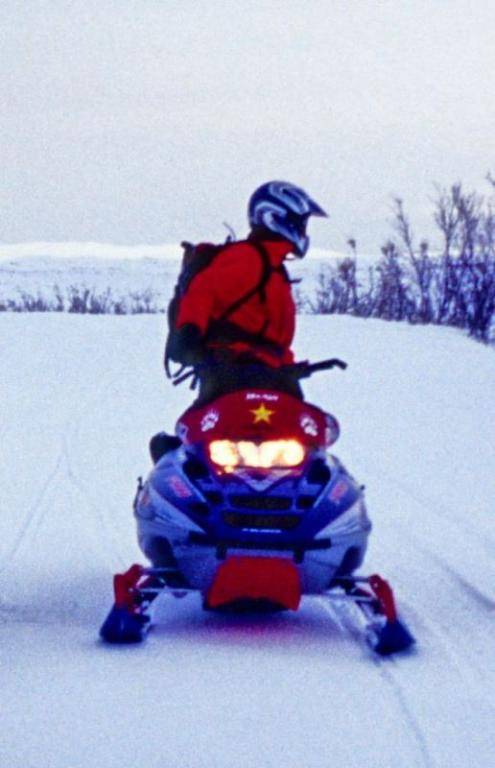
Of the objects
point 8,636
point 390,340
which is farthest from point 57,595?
point 390,340

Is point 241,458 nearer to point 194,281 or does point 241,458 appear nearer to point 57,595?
point 194,281

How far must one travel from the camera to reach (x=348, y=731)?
16.4ft

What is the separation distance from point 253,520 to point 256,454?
0.86 feet

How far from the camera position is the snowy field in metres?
4.84

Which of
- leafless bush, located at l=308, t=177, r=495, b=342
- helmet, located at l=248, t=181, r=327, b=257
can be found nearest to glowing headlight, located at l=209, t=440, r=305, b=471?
helmet, located at l=248, t=181, r=327, b=257

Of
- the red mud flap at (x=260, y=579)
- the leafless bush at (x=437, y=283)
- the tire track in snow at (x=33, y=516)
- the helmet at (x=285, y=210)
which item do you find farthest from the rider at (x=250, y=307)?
the leafless bush at (x=437, y=283)

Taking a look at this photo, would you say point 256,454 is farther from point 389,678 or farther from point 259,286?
point 389,678

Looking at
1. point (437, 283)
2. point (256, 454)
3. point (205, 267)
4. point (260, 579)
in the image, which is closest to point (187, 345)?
point (205, 267)

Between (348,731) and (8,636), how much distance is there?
1778 mm

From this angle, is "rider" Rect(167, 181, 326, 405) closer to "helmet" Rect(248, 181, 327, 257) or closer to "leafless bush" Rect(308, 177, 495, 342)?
"helmet" Rect(248, 181, 327, 257)

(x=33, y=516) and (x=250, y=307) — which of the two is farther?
(x=33, y=516)

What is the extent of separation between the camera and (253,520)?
20.2 ft

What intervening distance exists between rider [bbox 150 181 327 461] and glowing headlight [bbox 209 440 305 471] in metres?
0.30

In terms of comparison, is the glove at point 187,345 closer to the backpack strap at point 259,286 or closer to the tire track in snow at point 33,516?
the backpack strap at point 259,286
